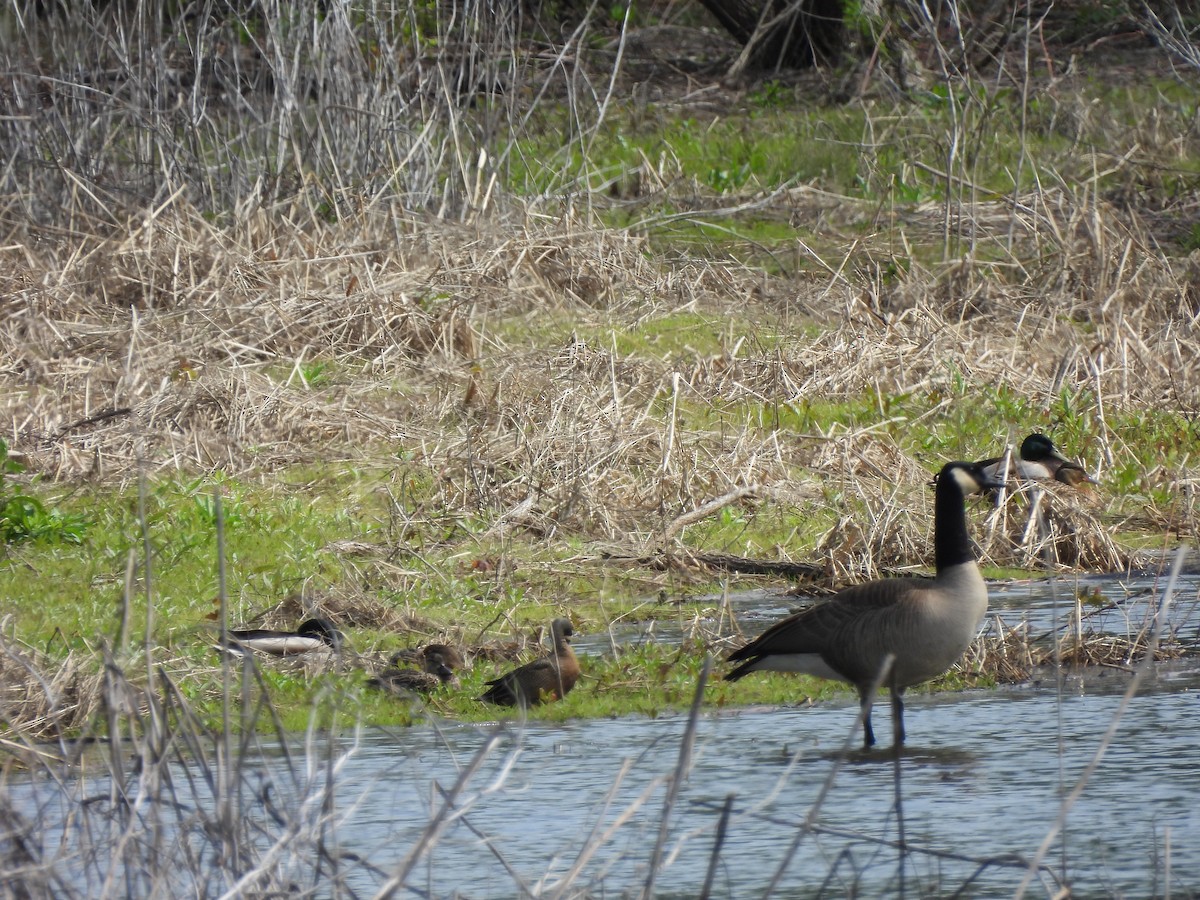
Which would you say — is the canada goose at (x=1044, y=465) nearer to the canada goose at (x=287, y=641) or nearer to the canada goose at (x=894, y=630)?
the canada goose at (x=894, y=630)

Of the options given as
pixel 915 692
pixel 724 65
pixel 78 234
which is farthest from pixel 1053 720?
pixel 724 65

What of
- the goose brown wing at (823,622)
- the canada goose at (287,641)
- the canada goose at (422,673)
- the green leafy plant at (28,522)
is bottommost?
the green leafy plant at (28,522)

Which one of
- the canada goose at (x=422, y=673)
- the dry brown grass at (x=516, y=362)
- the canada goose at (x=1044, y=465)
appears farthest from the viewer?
the dry brown grass at (x=516, y=362)

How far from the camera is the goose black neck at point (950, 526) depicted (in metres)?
7.55

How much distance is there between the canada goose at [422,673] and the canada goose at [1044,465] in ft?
11.6

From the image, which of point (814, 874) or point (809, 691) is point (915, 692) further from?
point (814, 874)

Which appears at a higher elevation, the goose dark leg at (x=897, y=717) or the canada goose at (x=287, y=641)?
the goose dark leg at (x=897, y=717)

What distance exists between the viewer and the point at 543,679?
7816 millimetres

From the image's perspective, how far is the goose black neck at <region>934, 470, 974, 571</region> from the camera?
755 cm

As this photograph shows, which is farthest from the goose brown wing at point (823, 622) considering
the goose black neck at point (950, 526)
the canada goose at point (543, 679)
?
the canada goose at point (543, 679)

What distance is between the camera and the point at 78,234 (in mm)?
14742

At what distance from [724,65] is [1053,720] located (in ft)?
62.0

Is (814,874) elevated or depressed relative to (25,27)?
depressed

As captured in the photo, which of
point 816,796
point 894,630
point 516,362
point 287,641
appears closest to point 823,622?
point 894,630
